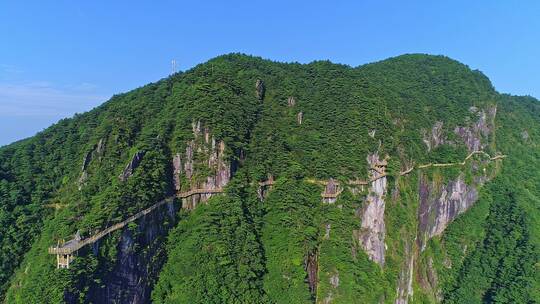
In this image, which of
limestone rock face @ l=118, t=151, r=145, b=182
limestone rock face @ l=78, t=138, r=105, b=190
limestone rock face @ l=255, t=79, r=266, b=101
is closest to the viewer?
limestone rock face @ l=118, t=151, r=145, b=182

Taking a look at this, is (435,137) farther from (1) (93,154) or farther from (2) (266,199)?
(1) (93,154)

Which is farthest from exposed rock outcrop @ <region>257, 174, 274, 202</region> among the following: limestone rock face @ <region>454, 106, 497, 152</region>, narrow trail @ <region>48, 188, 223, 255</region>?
limestone rock face @ <region>454, 106, 497, 152</region>

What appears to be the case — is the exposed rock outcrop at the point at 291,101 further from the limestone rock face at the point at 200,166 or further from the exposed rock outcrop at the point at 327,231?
the exposed rock outcrop at the point at 327,231

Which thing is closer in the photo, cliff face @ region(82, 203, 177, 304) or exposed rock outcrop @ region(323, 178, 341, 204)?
cliff face @ region(82, 203, 177, 304)

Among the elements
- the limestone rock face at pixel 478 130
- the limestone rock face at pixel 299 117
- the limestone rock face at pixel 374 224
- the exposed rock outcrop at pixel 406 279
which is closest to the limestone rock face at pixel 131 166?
the limestone rock face at pixel 299 117

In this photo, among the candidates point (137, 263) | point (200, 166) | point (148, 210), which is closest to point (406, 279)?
point (200, 166)

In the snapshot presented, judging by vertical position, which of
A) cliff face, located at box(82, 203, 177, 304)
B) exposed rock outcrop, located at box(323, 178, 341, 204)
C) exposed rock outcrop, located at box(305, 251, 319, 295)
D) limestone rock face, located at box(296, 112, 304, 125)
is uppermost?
limestone rock face, located at box(296, 112, 304, 125)

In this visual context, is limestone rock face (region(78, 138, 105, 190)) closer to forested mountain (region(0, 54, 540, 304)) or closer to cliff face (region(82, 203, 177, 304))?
Result: forested mountain (region(0, 54, 540, 304))
